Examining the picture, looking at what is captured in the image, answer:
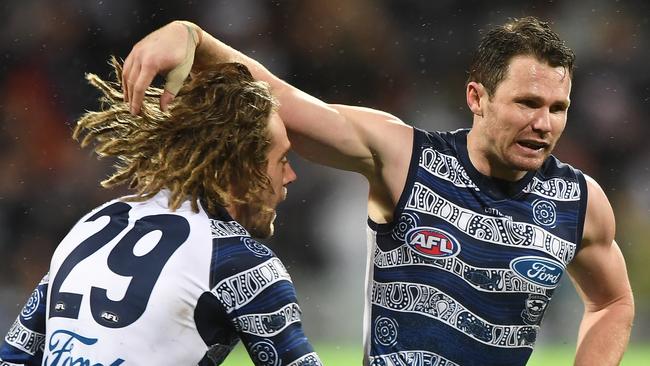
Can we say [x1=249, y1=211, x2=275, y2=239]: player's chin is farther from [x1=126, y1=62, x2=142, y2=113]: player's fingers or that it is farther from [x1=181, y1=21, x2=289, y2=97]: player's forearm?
[x1=181, y1=21, x2=289, y2=97]: player's forearm

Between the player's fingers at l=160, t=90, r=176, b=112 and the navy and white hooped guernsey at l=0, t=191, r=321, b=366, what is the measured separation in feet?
0.88

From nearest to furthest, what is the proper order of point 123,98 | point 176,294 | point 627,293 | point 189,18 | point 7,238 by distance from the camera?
1. point 176,294
2. point 123,98
3. point 627,293
4. point 7,238
5. point 189,18

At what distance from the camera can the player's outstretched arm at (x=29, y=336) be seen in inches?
98.9

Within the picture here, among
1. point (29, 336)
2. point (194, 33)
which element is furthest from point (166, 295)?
point (194, 33)

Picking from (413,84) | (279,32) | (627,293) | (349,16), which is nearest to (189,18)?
(279,32)

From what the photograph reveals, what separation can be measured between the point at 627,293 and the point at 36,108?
200 inches

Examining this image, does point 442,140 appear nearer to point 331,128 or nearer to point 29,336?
point 331,128

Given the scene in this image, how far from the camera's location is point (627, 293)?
3525 mm

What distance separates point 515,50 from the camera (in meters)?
3.31

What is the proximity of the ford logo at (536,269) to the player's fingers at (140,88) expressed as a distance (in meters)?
1.24

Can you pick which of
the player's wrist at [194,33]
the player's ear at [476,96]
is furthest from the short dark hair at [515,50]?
the player's wrist at [194,33]

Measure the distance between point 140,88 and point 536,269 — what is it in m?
1.32

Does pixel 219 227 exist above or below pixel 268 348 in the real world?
above

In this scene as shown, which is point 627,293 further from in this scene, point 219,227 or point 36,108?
point 36,108
